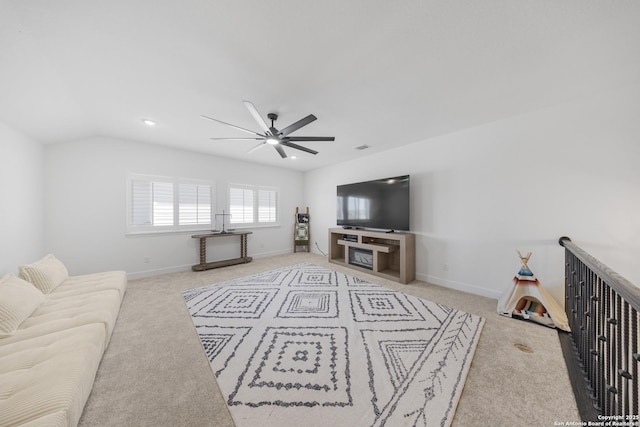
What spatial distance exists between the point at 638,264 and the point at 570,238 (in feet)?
1.63

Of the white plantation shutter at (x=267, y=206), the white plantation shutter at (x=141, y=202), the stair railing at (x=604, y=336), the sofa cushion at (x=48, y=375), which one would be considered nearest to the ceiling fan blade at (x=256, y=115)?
the sofa cushion at (x=48, y=375)

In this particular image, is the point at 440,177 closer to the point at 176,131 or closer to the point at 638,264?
the point at 638,264

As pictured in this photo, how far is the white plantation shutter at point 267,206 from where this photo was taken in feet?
18.3

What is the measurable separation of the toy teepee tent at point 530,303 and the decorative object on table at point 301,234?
4.47m

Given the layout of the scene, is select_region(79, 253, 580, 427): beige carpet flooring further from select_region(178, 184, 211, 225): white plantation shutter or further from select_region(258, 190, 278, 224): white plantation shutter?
Result: select_region(258, 190, 278, 224): white plantation shutter

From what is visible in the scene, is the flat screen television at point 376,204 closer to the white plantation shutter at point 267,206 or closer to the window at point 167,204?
the white plantation shutter at point 267,206

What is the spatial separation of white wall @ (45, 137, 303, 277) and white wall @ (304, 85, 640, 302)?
4.59 m

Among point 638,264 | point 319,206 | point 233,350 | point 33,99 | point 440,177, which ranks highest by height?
point 33,99

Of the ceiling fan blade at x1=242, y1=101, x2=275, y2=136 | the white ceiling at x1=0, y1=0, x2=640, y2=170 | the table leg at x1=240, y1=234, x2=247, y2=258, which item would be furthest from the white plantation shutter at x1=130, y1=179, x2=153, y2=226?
the ceiling fan blade at x1=242, y1=101, x2=275, y2=136

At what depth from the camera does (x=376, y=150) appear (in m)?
4.33

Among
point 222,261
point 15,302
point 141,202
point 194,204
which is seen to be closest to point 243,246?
point 222,261

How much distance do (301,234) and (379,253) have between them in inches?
104

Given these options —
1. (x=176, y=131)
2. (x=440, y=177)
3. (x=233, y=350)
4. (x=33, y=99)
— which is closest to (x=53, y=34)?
(x=33, y=99)

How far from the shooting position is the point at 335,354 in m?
1.79
